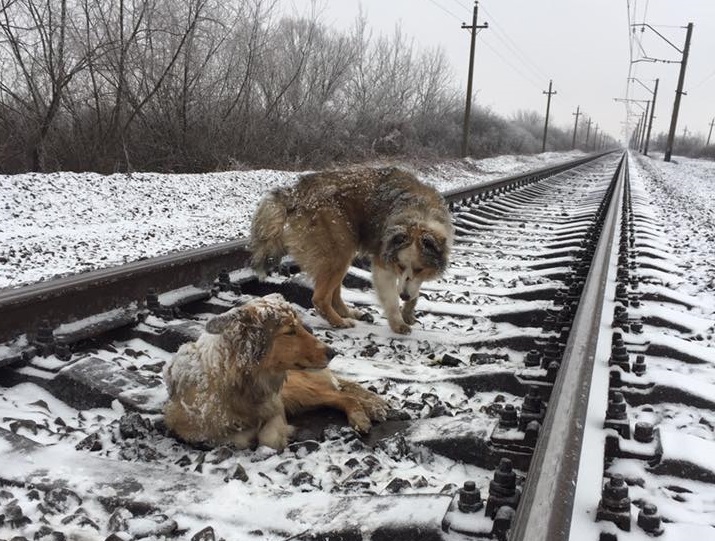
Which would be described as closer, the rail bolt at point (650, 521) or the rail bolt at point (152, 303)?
the rail bolt at point (650, 521)

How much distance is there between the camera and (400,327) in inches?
188

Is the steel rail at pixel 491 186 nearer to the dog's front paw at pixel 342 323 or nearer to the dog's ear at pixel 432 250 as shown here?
the dog's ear at pixel 432 250

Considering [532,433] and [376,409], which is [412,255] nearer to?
[376,409]

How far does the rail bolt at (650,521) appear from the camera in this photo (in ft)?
6.53

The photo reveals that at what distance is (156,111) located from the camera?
1706 centimetres

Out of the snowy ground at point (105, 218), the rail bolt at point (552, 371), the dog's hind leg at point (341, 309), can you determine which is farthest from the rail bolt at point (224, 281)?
the rail bolt at point (552, 371)

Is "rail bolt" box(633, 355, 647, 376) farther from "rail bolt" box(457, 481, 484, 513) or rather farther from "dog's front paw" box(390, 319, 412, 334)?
"dog's front paw" box(390, 319, 412, 334)

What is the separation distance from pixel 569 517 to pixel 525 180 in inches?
701

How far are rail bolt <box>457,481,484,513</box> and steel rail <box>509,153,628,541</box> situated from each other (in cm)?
20

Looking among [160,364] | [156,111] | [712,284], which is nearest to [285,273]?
[160,364]

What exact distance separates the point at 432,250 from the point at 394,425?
7.33 feet

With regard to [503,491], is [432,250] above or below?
above

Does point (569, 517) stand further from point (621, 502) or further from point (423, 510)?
point (423, 510)

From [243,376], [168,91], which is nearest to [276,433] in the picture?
[243,376]
